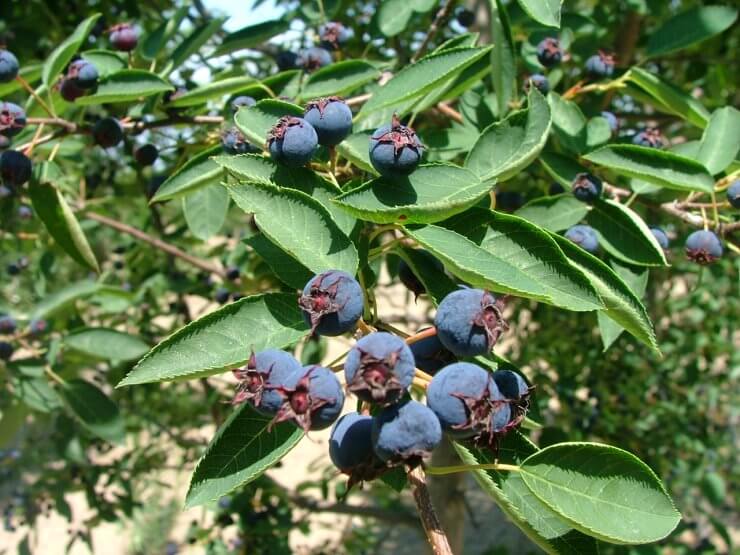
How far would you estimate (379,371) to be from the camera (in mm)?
809

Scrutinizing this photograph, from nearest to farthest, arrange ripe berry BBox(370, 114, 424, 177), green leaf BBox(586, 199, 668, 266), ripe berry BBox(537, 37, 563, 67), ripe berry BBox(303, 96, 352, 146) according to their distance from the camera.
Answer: ripe berry BBox(370, 114, 424, 177), ripe berry BBox(303, 96, 352, 146), green leaf BBox(586, 199, 668, 266), ripe berry BBox(537, 37, 563, 67)

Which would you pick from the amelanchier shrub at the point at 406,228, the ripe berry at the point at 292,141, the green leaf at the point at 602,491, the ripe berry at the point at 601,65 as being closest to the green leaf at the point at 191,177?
the amelanchier shrub at the point at 406,228

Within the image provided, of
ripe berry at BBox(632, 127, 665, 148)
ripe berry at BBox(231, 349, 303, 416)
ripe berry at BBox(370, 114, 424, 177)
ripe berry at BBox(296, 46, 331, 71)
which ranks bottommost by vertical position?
ripe berry at BBox(632, 127, 665, 148)

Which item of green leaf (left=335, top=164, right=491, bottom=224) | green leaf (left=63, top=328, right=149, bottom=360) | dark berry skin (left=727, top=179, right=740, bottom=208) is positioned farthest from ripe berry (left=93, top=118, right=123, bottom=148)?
dark berry skin (left=727, top=179, right=740, bottom=208)

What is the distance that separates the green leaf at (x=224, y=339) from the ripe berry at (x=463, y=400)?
22cm

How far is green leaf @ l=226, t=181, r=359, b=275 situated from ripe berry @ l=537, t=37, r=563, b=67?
1.04 metres

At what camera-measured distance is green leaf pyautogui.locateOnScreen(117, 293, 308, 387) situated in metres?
0.93

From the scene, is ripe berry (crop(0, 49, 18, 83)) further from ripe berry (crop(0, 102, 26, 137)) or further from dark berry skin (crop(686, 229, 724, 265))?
dark berry skin (crop(686, 229, 724, 265))

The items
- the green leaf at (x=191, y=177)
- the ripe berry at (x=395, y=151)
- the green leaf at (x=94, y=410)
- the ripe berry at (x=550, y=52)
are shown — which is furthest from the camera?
Result: the green leaf at (x=94, y=410)

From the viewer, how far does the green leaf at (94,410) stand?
2303 mm

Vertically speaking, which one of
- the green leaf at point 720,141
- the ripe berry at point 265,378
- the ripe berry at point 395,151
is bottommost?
the green leaf at point 720,141

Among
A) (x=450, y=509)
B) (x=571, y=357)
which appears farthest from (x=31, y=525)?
(x=571, y=357)

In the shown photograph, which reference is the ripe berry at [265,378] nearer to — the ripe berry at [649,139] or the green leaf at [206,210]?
the green leaf at [206,210]

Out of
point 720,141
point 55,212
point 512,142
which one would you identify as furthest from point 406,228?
point 55,212
